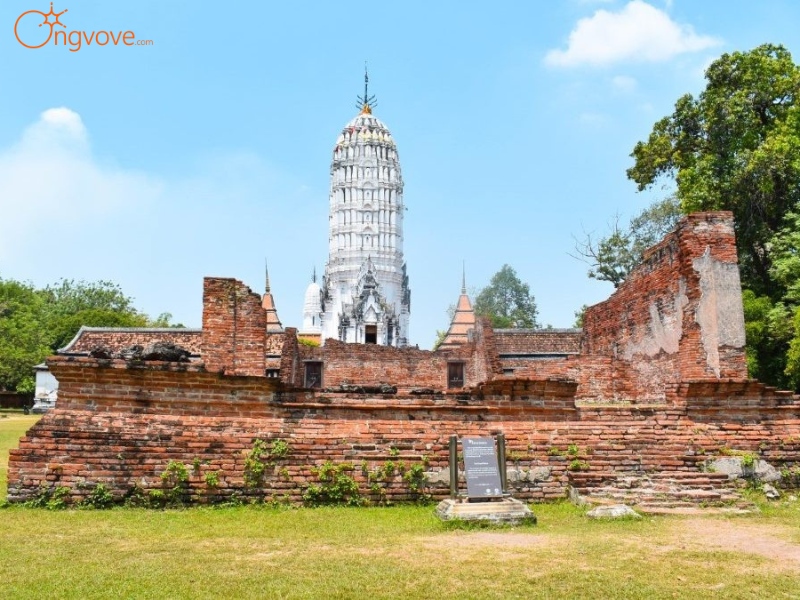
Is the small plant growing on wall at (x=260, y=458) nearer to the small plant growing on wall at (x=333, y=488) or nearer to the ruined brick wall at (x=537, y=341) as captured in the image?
the small plant growing on wall at (x=333, y=488)

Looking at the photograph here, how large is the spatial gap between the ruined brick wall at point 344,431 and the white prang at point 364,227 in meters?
68.1

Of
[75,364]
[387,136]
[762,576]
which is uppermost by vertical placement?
[387,136]

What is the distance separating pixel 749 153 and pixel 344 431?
17.2m

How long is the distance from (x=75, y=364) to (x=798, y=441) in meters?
8.86

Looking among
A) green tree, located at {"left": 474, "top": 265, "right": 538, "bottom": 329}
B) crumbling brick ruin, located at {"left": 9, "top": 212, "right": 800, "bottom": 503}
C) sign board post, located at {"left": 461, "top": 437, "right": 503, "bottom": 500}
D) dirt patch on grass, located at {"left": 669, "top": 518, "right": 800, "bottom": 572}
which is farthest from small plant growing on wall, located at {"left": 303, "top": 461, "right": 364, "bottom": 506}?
green tree, located at {"left": 474, "top": 265, "right": 538, "bottom": 329}

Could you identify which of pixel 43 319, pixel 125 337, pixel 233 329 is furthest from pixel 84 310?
pixel 233 329

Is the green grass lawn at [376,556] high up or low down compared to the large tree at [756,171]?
down

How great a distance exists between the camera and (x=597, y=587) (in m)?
4.91

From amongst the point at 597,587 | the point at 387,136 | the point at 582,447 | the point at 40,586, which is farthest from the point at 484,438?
the point at 387,136

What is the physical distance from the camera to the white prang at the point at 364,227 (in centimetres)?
7969

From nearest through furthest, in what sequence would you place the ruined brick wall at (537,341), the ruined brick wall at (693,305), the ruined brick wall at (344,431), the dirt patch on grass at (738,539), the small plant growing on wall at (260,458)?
the dirt patch on grass at (738,539), the ruined brick wall at (344,431), the small plant growing on wall at (260,458), the ruined brick wall at (693,305), the ruined brick wall at (537,341)

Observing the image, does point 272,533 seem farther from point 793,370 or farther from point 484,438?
point 793,370

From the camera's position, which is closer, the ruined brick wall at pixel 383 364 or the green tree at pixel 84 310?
the ruined brick wall at pixel 383 364

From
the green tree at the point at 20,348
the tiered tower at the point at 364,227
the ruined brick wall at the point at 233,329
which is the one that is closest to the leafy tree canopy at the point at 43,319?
the green tree at the point at 20,348
